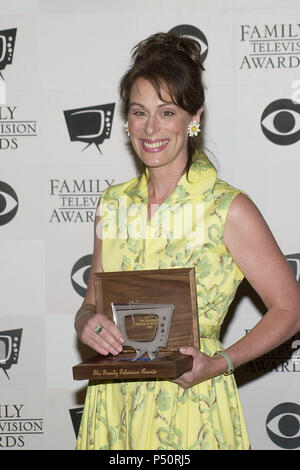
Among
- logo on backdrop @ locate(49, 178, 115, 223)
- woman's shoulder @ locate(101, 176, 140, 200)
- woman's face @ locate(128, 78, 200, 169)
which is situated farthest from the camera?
logo on backdrop @ locate(49, 178, 115, 223)

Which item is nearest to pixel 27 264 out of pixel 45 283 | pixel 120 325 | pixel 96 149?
pixel 45 283

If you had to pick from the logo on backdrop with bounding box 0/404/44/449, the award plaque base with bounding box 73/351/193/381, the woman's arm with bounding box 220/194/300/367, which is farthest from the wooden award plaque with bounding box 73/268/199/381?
the logo on backdrop with bounding box 0/404/44/449

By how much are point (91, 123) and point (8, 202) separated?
0.42 meters

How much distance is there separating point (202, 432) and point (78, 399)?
118 centimetres

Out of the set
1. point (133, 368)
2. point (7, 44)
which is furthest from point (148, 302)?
point (7, 44)

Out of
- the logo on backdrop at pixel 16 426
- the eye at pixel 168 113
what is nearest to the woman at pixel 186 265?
the eye at pixel 168 113

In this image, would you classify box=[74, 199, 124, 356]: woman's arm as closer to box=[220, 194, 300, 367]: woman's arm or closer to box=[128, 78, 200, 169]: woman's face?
box=[220, 194, 300, 367]: woman's arm

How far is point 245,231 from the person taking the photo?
1.52m

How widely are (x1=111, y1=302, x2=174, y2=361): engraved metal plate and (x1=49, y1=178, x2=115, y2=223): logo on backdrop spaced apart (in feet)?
3.48

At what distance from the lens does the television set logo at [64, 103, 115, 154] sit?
8.18 feet

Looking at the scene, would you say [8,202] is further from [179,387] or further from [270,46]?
[179,387]

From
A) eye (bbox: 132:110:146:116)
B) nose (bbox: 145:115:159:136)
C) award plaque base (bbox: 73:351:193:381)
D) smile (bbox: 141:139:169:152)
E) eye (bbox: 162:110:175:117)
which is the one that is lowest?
award plaque base (bbox: 73:351:193:381)

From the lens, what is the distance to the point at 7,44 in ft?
8.17

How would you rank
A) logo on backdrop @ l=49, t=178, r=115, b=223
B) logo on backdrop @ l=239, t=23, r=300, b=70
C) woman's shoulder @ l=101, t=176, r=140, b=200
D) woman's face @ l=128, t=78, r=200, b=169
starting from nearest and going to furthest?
woman's face @ l=128, t=78, r=200, b=169 → woman's shoulder @ l=101, t=176, r=140, b=200 → logo on backdrop @ l=239, t=23, r=300, b=70 → logo on backdrop @ l=49, t=178, r=115, b=223
